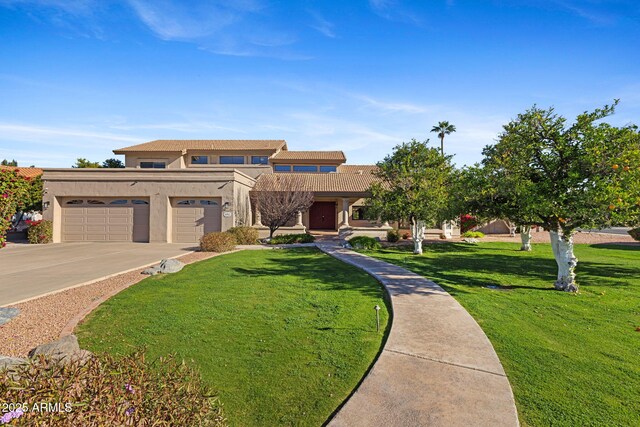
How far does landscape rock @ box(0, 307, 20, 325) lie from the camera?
7.25 m

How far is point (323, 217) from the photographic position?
31.6m

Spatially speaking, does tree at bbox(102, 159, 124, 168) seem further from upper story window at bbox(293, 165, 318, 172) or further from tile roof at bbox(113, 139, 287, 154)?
upper story window at bbox(293, 165, 318, 172)

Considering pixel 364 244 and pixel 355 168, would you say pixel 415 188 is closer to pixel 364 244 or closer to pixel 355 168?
pixel 364 244

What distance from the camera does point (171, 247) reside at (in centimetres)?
2061

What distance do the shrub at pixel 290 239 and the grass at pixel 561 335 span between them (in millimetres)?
10132

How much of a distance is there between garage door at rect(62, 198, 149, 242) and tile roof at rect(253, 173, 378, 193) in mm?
8398

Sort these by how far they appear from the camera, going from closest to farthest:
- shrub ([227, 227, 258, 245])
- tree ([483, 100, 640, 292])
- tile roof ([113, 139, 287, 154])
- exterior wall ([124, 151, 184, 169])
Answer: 1. tree ([483, 100, 640, 292])
2. shrub ([227, 227, 258, 245])
3. exterior wall ([124, 151, 184, 169])
4. tile roof ([113, 139, 287, 154])


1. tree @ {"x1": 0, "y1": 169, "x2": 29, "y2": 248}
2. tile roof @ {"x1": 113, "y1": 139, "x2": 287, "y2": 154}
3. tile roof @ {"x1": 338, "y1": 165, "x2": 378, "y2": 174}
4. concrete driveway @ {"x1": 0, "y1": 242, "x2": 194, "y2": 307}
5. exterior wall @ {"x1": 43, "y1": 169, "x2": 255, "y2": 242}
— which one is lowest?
concrete driveway @ {"x1": 0, "y1": 242, "x2": 194, "y2": 307}

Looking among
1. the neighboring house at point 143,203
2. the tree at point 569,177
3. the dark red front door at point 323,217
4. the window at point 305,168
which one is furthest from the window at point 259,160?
the tree at point 569,177

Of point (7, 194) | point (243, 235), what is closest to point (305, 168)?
point (243, 235)

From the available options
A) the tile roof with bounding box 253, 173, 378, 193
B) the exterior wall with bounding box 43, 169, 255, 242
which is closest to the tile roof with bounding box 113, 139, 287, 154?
the tile roof with bounding box 253, 173, 378, 193

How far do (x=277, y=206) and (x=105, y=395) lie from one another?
2015 centimetres

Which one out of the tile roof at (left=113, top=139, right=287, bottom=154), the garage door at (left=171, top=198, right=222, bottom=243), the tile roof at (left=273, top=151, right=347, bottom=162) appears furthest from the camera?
Result: the tile roof at (left=113, top=139, right=287, bottom=154)

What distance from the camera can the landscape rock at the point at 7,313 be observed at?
7246 mm
